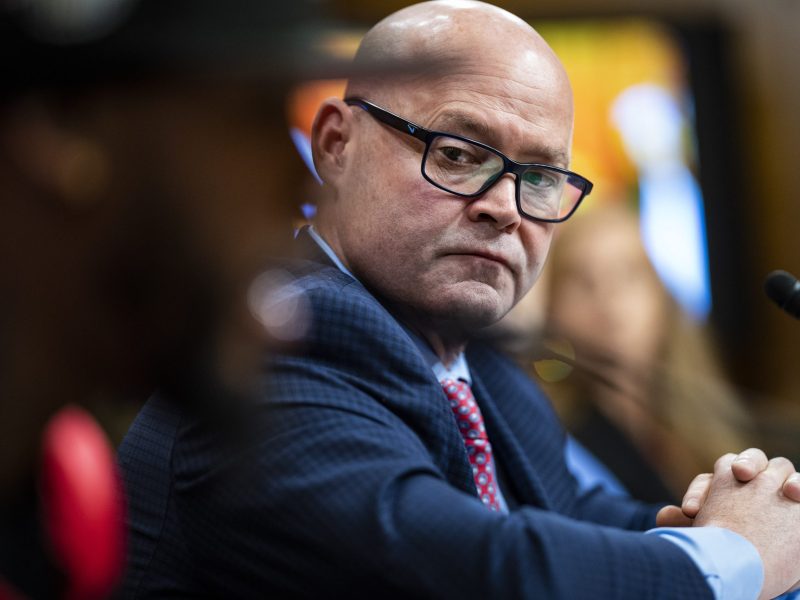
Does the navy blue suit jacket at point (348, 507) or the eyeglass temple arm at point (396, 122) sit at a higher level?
the eyeglass temple arm at point (396, 122)

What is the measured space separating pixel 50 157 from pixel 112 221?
6 cm

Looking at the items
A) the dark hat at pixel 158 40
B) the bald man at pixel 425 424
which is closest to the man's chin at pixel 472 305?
the bald man at pixel 425 424

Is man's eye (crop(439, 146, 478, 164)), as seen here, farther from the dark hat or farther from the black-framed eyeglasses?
the dark hat

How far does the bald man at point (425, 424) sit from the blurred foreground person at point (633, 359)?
3.29 feet

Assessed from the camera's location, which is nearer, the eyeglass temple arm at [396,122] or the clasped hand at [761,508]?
the clasped hand at [761,508]

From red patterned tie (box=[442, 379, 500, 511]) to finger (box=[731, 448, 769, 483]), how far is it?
267 millimetres

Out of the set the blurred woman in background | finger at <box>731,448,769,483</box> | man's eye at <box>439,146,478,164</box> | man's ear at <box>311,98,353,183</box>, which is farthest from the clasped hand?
the blurred woman in background

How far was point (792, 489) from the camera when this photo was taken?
968 mm

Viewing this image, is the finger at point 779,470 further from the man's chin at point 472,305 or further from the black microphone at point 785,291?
the man's chin at point 472,305

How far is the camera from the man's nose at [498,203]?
1.01 m

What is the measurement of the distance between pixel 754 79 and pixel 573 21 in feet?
3.09

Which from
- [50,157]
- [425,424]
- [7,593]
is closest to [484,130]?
[425,424]

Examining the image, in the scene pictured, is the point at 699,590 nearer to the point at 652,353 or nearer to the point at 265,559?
the point at 265,559

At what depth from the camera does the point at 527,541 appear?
81 centimetres
